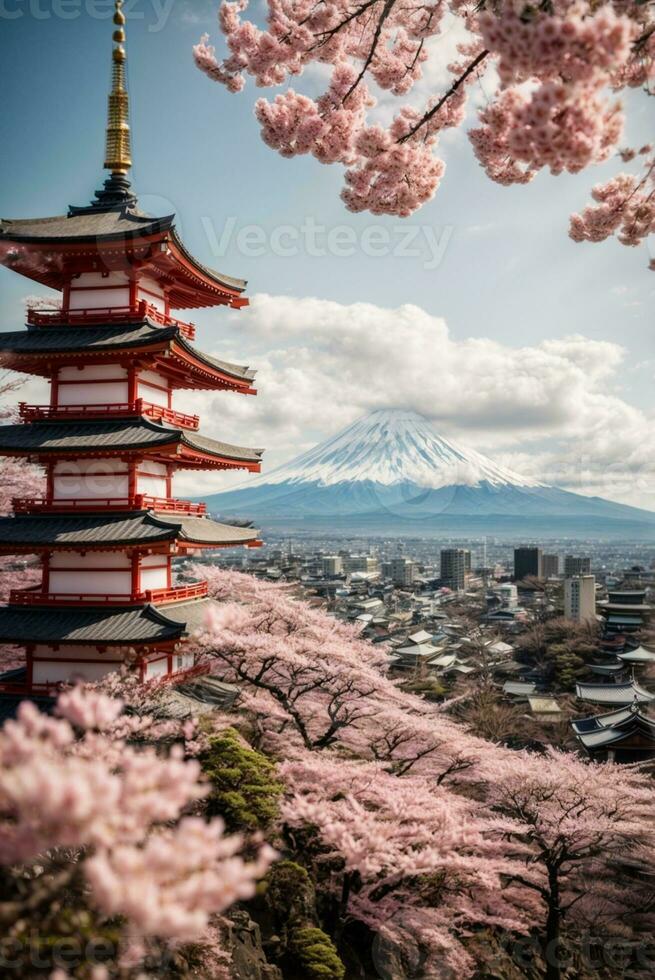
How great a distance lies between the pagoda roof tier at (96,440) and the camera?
26.8 feet

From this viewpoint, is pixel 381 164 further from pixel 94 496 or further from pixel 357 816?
pixel 357 816

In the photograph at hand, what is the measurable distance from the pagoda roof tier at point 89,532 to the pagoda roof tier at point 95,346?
211cm

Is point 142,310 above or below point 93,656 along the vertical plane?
above

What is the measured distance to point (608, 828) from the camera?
9023mm

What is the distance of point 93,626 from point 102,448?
2.26 meters

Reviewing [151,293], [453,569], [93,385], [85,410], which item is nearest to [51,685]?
[85,410]

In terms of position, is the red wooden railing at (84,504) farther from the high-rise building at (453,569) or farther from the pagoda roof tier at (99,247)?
→ the high-rise building at (453,569)

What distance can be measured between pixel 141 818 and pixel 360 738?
1005 centimetres

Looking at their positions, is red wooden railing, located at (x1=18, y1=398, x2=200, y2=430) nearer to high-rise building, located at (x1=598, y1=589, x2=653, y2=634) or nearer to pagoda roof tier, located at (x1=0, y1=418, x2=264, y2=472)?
pagoda roof tier, located at (x1=0, y1=418, x2=264, y2=472)

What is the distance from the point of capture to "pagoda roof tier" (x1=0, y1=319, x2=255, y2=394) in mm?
8359

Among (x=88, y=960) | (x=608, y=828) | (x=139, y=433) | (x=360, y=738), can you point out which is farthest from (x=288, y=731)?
(x=88, y=960)

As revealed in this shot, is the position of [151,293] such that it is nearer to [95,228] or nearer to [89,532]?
[95,228]

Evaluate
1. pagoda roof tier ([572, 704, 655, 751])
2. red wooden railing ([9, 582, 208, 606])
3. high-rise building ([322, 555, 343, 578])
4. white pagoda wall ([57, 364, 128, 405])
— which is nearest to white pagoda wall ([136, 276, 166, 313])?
white pagoda wall ([57, 364, 128, 405])

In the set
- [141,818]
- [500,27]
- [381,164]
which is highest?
[381,164]
